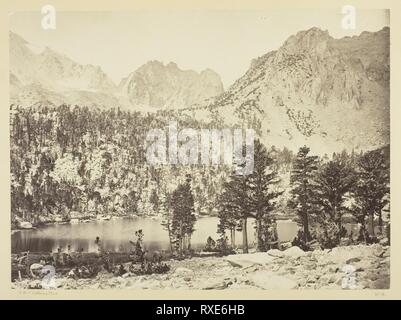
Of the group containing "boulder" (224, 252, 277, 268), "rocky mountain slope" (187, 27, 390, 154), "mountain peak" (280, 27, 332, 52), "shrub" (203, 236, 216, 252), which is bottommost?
"boulder" (224, 252, 277, 268)

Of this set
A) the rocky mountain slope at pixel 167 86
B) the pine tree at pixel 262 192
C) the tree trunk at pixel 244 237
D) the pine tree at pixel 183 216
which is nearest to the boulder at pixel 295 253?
the pine tree at pixel 262 192

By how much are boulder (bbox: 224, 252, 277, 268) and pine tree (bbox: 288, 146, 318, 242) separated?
23cm

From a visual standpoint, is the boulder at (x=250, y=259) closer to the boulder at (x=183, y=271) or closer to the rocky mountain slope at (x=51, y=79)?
the boulder at (x=183, y=271)

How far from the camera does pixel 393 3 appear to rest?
3037 millimetres

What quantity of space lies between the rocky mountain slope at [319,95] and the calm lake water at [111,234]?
1.73 feet

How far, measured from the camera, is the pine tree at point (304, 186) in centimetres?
308

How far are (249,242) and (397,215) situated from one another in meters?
0.82

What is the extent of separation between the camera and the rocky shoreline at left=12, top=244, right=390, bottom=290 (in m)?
3.07

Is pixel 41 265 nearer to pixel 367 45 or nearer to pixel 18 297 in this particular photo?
pixel 18 297

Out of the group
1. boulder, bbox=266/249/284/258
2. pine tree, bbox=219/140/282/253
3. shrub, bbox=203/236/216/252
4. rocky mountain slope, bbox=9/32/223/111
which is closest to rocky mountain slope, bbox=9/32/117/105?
rocky mountain slope, bbox=9/32/223/111

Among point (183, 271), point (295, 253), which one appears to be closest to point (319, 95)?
point (295, 253)

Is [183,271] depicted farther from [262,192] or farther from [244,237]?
[262,192]

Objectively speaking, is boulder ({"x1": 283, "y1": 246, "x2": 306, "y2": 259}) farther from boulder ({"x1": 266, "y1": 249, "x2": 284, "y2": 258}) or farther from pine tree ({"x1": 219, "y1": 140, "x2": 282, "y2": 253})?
pine tree ({"x1": 219, "y1": 140, "x2": 282, "y2": 253})

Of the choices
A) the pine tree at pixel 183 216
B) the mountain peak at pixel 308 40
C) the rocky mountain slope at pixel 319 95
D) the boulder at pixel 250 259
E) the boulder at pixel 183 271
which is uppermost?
the mountain peak at pixel 308 40
